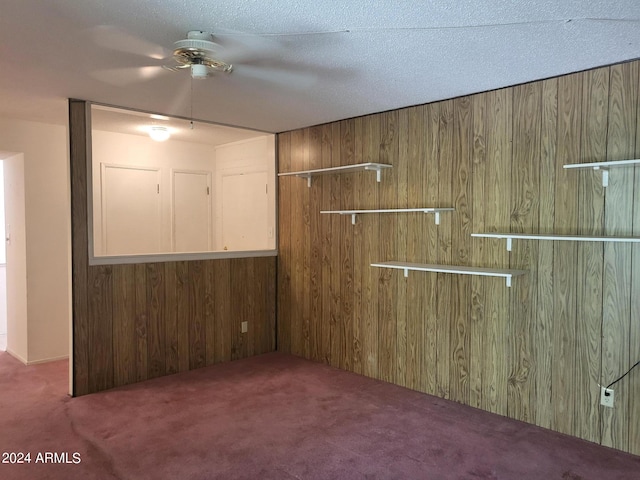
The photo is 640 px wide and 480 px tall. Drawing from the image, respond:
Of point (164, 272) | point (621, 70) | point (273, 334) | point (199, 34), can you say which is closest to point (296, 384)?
point (273, 334)

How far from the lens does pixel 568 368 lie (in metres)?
3.03

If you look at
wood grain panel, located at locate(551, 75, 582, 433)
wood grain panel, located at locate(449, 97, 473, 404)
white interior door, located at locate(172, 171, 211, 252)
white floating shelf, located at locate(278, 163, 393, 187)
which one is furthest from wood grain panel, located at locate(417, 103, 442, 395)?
white interior door, located at locate(172, 171, 211, 252)

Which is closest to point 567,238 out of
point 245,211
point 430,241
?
point 430,241

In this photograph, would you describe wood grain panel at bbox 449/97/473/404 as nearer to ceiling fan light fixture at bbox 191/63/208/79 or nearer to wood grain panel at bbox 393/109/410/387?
wood grain panel at bbox 393/109/410/387

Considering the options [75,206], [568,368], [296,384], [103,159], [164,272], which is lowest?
[296,384]

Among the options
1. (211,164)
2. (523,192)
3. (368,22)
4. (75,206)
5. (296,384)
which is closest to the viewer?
(368,22)

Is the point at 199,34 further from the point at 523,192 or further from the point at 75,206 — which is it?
the point at 523,192

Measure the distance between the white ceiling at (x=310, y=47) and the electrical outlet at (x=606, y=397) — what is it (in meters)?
2.00

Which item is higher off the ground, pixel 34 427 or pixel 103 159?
pixel 103 159

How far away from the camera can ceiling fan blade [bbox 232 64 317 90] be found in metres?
2.86

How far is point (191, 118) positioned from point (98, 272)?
160 centimetres

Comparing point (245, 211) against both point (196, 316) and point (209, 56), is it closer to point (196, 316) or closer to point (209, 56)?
point (196, 316)

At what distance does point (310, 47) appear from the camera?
8.20 ft

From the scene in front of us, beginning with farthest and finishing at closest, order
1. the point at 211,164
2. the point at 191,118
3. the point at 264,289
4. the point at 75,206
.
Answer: the point at 211,164 < the point at 264,289 < the point at 191,118 < the point at 75,206
